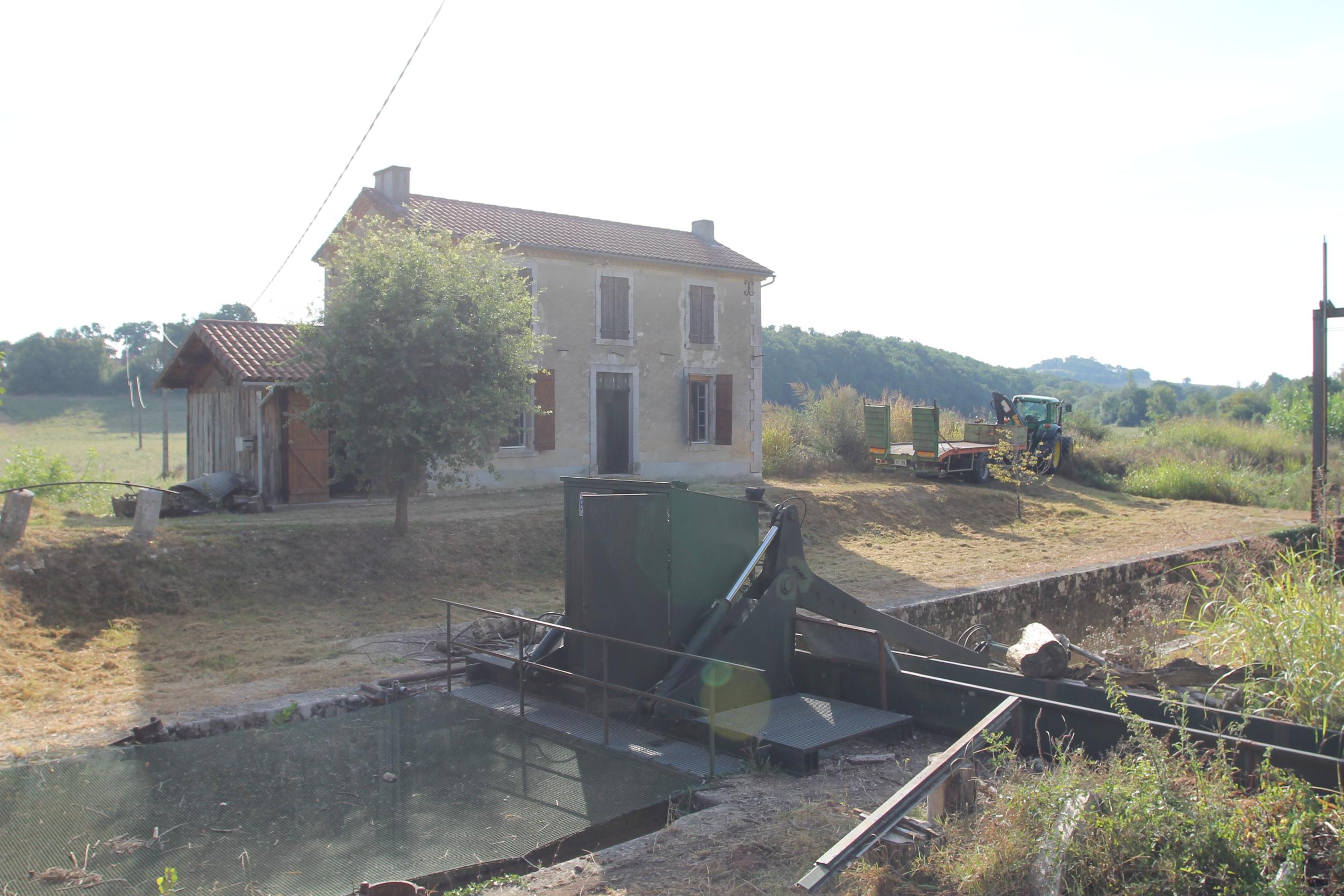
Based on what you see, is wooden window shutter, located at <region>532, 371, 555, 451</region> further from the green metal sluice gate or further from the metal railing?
the green metal sluice gate

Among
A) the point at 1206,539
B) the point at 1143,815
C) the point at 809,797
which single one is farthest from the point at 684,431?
the point at 1143,815

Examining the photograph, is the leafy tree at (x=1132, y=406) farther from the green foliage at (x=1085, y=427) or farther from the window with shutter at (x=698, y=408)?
the window with shutter at (x=698, y=408)

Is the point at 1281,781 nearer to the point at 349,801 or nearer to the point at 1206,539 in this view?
the point at 349,801

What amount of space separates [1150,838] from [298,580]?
1058 cm

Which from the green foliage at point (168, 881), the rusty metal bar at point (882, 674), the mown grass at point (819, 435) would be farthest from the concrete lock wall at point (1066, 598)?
the mown grass at point (819, 435)

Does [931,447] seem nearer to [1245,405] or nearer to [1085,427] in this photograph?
[1085,427]

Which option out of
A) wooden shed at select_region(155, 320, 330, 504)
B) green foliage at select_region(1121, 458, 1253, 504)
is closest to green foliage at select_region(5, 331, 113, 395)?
wooden shed at select_region(155, 320, 330, 504)

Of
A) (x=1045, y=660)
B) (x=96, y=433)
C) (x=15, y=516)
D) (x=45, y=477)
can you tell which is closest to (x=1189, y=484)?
(x=1045, y=660)

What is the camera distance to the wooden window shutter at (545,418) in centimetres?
1845

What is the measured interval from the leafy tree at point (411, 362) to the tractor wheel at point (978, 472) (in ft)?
46.4

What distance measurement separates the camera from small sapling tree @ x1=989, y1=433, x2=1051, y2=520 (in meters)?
20.9

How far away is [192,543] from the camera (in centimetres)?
1146

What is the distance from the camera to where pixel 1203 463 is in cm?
2541

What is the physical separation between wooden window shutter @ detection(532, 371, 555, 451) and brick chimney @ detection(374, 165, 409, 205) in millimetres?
4764
